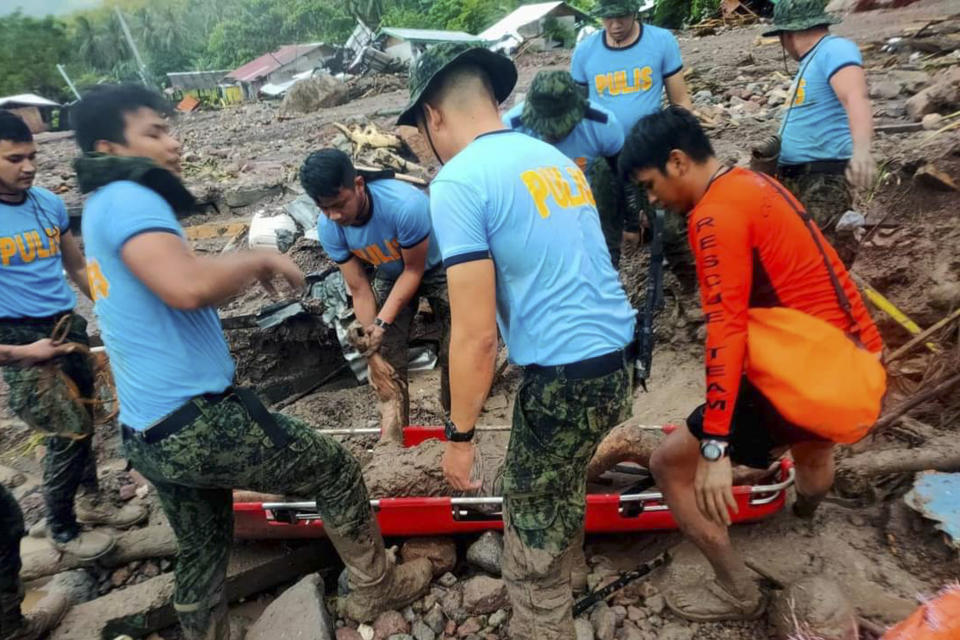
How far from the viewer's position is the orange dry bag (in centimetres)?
186

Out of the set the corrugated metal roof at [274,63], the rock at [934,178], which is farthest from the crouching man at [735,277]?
the corrugated metal roof at [274,63]

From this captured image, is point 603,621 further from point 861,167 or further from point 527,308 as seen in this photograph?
point 861,167

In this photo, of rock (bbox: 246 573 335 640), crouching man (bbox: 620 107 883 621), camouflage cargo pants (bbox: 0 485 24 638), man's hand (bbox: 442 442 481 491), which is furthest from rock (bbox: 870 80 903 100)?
camouflage cargo pants (bbox: 0 485 24 638)

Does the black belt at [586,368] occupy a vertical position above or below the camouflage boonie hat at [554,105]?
below

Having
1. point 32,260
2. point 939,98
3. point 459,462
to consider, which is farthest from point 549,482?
point 939,98

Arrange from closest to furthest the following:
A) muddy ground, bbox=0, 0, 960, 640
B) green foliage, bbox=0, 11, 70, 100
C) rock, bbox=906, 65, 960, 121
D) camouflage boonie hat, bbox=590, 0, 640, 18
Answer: muddy ground, bbox=0, 0, 960, 640, camouflage boonie hat, bbox=590, 0, 640, 18, rock, bbox=906, 65, 960, 121, green foliage, bbox=0, 11, 70, 100

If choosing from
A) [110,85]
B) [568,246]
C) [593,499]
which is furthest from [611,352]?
[110,85]

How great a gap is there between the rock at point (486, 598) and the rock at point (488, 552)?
108 millimetres

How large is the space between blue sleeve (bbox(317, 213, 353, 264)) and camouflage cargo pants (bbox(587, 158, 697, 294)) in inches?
66.4

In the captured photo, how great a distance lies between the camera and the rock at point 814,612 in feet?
7.16

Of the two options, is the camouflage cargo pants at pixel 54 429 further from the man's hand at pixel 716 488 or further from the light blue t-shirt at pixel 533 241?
the man's hand at pixel 716 488

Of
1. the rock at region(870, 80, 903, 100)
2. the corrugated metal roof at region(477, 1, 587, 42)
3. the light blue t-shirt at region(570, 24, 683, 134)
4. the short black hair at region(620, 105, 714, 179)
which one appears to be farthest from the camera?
the corrugated metal roof at region(477, 1, 587, 42)

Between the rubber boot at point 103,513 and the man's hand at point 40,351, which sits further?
the rubber boot at point 103,513

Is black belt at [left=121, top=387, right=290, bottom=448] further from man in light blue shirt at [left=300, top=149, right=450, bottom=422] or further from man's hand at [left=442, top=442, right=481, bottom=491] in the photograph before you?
man in light blue shirt at [left=300, top=149, right=450, bottom=422]
